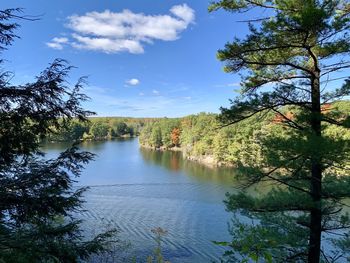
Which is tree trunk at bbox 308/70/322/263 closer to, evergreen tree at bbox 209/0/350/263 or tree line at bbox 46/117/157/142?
evergreen tree at bbox 209/0/350/263

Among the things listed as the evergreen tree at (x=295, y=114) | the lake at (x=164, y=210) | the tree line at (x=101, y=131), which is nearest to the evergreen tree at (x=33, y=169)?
the tree line at (x=101, y=131)

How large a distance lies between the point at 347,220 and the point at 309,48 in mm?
2946

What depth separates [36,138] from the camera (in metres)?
3.26

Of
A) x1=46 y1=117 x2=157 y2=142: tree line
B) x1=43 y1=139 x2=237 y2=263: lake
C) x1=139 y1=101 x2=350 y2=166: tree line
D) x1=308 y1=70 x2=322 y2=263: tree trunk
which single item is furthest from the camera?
x1=43 y1=139 x2=237 y2=263: lake

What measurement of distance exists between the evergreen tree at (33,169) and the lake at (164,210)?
4.54 metres

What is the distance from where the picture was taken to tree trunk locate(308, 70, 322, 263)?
15.4 feet

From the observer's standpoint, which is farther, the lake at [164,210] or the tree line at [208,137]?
the lake at [164,210]

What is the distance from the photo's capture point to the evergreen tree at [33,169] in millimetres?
2768

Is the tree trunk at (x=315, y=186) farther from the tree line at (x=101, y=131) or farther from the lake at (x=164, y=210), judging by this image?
the lake at (x=164, y=210)

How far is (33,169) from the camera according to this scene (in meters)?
3.31

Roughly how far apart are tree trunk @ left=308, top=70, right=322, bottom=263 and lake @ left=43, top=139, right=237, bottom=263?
5.76m

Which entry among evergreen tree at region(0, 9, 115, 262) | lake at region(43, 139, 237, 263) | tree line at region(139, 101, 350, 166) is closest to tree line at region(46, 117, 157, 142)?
evergreen tree at region(0, 9, 115, 262)

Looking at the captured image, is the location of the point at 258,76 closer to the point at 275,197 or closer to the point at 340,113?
the point at 340,113

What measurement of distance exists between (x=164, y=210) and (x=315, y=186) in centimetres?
1633
